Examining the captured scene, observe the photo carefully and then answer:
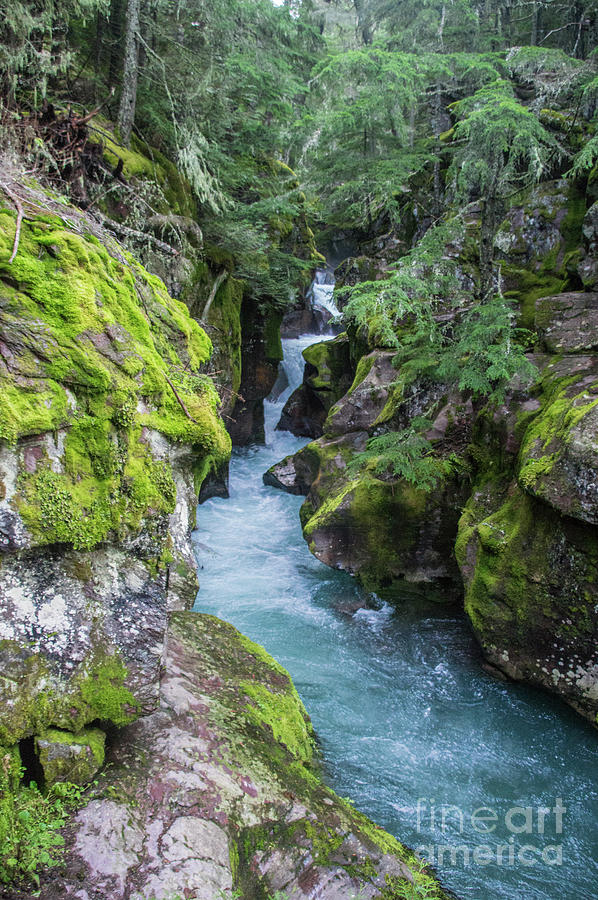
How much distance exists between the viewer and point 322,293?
24.2 meters

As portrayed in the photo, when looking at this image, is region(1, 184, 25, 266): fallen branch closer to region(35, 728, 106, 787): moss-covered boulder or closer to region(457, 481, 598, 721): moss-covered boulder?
region(35, 728, 106, 787): moss-covered boulder

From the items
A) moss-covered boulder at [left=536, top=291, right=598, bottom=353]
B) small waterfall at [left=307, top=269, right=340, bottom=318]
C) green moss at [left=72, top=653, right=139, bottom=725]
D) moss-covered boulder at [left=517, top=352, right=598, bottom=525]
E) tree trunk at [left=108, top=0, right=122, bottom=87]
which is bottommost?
green moss at [left=72, top=653, right=139, bottom=725]

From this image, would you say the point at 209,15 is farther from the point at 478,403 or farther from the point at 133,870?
the point at 133,870

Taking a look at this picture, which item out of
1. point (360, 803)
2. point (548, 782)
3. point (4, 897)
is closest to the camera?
point (4, 897)

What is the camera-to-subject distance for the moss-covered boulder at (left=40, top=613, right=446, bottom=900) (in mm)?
2746

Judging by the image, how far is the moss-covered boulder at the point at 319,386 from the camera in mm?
16094

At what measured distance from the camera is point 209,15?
10820mm

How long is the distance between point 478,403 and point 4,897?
27.7ft

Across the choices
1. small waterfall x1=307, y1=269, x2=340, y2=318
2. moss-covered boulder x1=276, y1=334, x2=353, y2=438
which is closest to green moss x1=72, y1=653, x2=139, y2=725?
moss-covered boulder x1=276, y1=334, x2=353, y2=438

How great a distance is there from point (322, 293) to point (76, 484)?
2261 centimetres

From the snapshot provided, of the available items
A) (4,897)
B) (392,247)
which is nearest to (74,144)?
(4,897)

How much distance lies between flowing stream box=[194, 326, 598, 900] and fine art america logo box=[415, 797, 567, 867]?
0.01 meters

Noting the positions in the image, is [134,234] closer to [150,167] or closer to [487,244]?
[150,167]

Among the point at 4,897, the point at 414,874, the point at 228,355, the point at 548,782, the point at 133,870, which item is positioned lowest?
the point at 548,782
